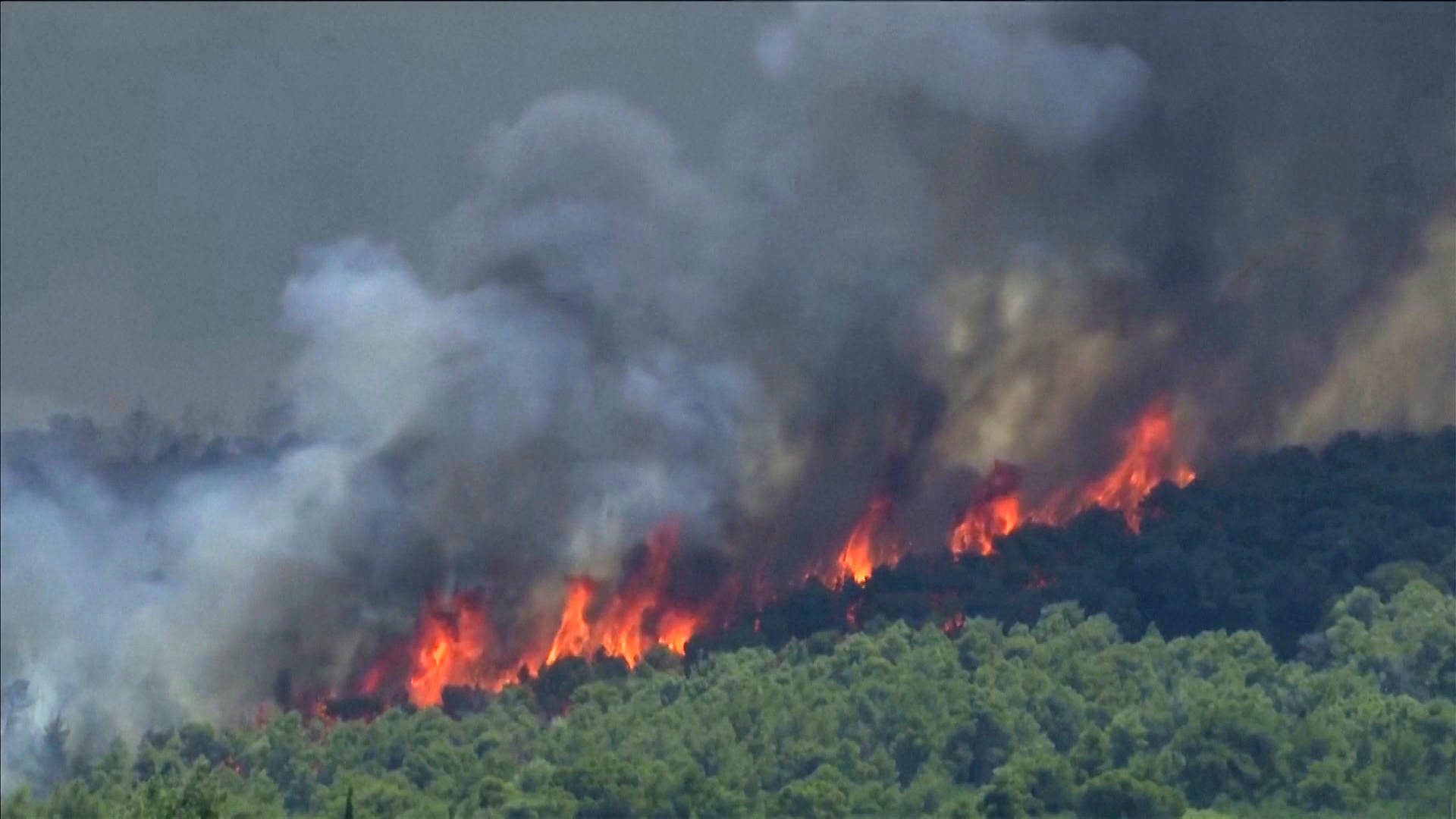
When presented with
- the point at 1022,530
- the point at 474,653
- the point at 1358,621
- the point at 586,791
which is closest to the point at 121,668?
the point at 474,653

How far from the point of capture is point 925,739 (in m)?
73.6

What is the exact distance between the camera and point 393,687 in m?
84.2

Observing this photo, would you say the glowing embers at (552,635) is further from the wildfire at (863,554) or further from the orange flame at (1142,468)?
the orange flame at (1142,468)

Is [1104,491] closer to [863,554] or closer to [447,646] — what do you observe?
[863,554]

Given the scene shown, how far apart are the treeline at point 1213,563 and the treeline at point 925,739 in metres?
2.15

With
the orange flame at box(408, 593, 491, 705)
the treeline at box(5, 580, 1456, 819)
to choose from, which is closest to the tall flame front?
the orange flame at box(408, 593, 491, 705)

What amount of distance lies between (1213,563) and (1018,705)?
1284cm

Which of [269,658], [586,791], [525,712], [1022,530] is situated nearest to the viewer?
[586,791]

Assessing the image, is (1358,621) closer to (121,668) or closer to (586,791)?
(586,791)

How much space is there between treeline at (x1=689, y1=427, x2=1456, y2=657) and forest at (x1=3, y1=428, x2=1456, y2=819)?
10cm

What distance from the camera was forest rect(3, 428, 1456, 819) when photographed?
70000 mm

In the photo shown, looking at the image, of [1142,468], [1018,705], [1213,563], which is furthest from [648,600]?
[1142,468]

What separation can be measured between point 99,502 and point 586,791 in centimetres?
2880

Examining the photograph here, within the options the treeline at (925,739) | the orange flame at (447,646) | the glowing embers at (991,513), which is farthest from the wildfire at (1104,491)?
the orange flame at (447,646)
